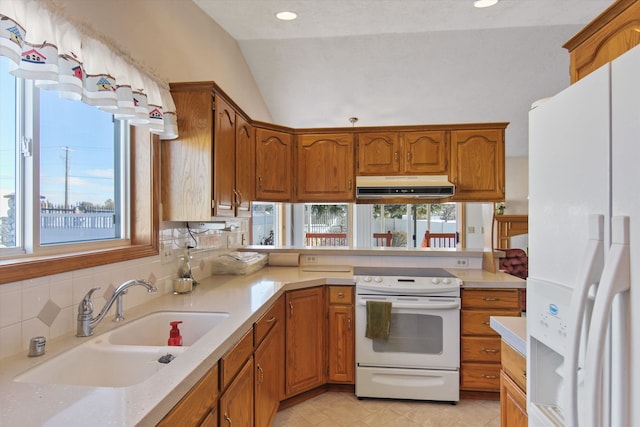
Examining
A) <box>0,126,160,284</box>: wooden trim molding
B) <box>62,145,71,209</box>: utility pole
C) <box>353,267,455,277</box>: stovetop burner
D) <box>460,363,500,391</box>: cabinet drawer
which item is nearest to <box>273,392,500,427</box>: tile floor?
<box>460,363,500,391</box>: cabinet drawer

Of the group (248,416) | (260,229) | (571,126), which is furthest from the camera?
(260,229)

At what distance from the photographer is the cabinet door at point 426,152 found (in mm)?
3025

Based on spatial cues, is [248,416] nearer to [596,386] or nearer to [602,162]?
[596,386]

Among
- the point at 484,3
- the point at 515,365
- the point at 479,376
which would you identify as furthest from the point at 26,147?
the point at 484,3

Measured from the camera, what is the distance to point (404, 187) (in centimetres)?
292

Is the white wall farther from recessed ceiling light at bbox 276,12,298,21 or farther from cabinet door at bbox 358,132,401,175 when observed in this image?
cabinet door at bbox 358,132,401,175

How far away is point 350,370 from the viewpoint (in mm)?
2639

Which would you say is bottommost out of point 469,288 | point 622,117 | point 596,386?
point 469,288

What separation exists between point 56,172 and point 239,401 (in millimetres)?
1248

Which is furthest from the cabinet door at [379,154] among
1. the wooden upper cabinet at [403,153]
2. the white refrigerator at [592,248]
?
the white refrigerator at [592,248]

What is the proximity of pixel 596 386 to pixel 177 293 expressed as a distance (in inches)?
78.4

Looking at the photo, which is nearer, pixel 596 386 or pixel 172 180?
pixel 596 386

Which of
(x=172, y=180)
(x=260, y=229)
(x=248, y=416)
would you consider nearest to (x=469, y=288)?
(x=248, y=416)

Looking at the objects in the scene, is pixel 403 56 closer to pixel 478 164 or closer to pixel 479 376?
pixel 478 164
